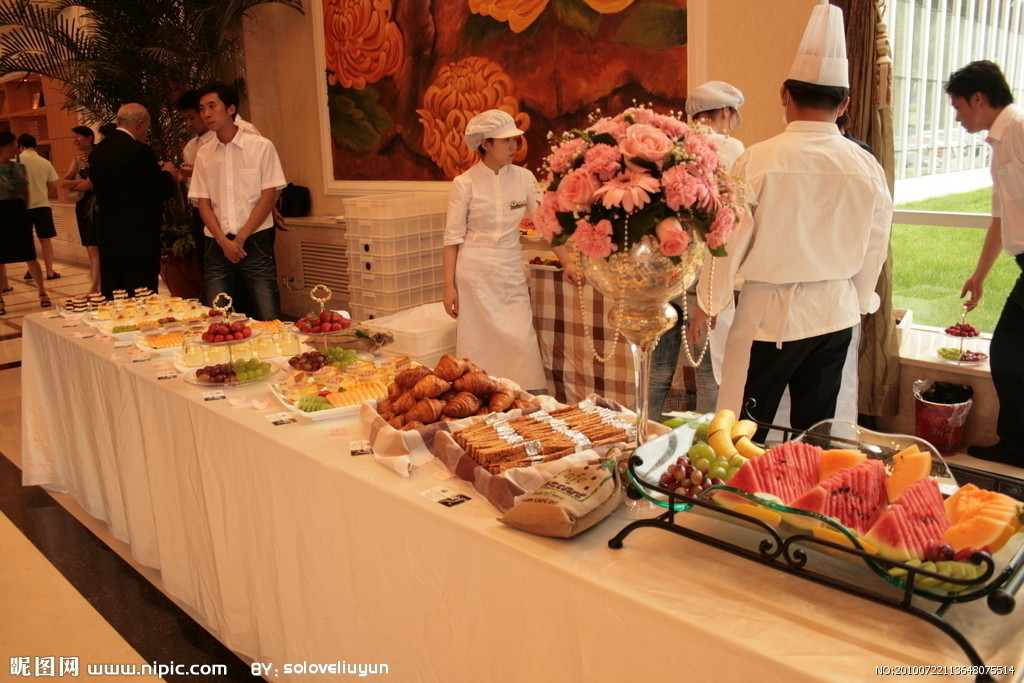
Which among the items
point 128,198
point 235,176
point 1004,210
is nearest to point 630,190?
point 1004,210

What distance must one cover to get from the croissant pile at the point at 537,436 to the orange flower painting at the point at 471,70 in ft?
10.3

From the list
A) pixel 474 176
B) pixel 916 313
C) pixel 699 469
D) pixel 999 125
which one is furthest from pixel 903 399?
pixel 699 469

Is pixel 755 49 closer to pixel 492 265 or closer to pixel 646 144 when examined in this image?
pixel 492 265

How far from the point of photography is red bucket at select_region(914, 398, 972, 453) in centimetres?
366

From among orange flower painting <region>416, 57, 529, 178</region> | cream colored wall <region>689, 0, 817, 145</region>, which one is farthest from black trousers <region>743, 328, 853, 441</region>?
orange flower painting <region>416, 57, 529, 178</region>

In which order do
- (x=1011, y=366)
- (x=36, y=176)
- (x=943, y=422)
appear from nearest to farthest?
(x=1011, y=366) → (x=943, y=422) → (x=36, y=176)

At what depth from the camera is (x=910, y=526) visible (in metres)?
1.14

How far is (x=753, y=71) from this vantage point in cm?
419

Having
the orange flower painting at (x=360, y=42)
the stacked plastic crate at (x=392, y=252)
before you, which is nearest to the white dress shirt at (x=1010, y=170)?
the stacked plastic crate at (x=392, y=252)

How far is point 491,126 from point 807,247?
164cm

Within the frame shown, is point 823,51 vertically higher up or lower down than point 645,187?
higher up

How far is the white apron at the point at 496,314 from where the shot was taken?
12.6 ft

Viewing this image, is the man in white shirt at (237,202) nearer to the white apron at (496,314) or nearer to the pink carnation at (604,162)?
the white apron at (496,314)

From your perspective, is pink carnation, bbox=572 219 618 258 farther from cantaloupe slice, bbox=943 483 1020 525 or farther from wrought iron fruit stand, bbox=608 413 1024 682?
cantaloupe slice, bbox=943 483 1020 525
